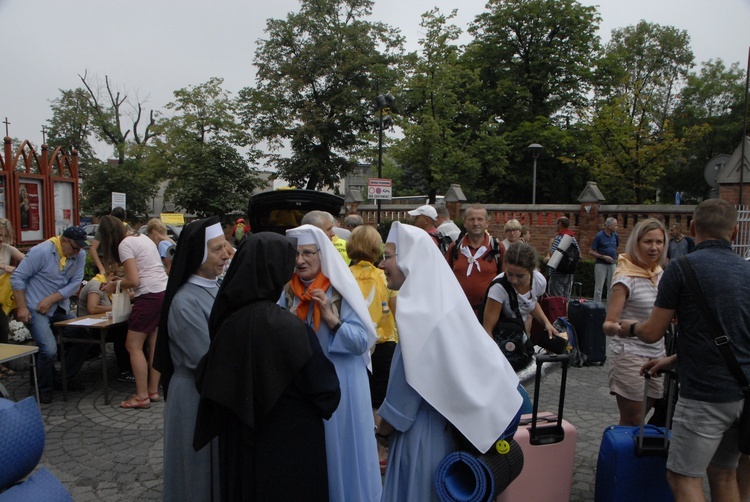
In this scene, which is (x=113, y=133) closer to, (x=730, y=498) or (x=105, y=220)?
(x=105, y=220)

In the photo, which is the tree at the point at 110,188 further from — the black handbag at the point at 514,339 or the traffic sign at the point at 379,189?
the black handbag at the point at 514,339

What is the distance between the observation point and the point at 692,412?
2.55 metres

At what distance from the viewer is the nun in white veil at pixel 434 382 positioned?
2.20m

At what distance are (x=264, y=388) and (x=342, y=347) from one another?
0.97 metres

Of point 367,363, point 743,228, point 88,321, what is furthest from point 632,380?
point 743,228

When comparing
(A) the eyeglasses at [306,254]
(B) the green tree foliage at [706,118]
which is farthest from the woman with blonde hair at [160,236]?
(B) the green tree foliage at [706,118]

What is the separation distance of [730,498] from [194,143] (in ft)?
116

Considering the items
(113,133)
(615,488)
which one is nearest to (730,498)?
(615,488)

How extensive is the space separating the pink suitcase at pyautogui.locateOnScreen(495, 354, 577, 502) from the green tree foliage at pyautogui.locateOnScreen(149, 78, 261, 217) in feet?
99.3

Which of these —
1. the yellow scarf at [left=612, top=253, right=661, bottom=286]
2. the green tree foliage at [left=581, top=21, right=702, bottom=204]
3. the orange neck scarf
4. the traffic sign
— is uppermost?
the green tree foliage at [left=581, top=21, right=702, bottom=204]

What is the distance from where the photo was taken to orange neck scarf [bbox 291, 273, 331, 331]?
3189 millimetres

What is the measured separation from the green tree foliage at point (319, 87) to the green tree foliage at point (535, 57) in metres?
6.55

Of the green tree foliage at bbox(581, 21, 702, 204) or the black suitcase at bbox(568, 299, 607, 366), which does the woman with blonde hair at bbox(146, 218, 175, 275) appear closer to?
the black suitcase at bbox(568, 299, 607, 366)

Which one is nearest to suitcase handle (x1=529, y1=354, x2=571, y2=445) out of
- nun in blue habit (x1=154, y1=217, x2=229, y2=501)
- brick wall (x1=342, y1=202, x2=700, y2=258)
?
nun in blue habit (x1=154, y1=217, x2=229, y2=501)
